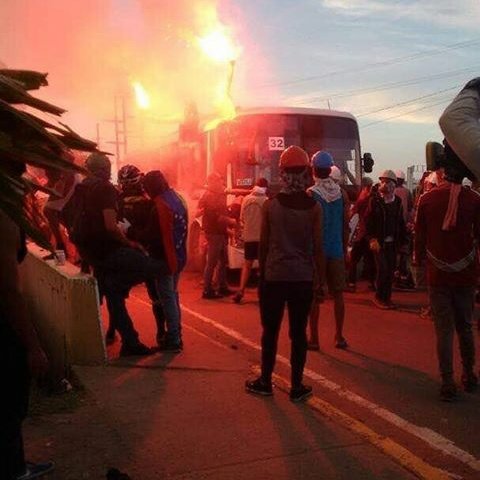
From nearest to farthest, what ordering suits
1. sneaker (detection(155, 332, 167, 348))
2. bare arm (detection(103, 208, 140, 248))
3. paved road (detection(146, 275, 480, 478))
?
1. paved road (detection(146, 275, 480, 478))
2. bare arm (detection(103, 208, 140, 248))
3. sneaker (detection(155, 332, 167, 348))

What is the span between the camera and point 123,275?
670 centimetres

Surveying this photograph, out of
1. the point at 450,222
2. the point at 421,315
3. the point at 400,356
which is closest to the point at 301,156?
the point at 450,222

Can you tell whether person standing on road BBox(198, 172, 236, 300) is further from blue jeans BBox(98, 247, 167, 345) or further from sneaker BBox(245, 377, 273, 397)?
sneaker BBox(245, 377, 273, 397)

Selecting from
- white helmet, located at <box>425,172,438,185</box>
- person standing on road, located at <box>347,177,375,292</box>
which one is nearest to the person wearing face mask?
person standing on road, located at <box>347,177,375,292</box>

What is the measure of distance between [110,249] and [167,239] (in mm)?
560

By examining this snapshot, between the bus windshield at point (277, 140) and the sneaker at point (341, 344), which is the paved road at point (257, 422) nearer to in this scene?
the sneaker at point (341, 344)

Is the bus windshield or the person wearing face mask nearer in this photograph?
the person wearing face mask

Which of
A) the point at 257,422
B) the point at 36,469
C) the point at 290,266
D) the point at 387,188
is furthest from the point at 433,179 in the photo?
the point at 36,469

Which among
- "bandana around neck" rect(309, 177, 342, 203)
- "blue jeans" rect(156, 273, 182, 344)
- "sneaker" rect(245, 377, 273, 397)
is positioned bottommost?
"sneaker" rect(245, 377, 273, 397)

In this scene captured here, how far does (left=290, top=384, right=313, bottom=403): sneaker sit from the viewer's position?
17.2 ft

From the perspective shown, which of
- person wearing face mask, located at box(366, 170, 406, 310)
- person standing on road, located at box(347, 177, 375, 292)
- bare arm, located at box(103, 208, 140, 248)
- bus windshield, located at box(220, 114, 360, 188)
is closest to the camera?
bare arm, located at box(103, 208, 140, 248)

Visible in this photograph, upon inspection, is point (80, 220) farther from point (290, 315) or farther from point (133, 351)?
point (290, 315)

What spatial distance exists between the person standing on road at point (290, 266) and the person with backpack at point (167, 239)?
159 centimetres

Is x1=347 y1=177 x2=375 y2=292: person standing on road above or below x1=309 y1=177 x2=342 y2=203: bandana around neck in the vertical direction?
below
